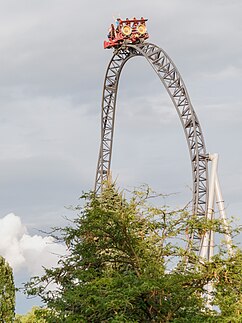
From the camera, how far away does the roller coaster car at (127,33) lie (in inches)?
1361

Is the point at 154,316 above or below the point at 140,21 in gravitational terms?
below

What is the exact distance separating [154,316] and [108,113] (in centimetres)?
2692

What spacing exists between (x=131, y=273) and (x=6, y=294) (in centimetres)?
1271

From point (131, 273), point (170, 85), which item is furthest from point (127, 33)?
point (131, 273)

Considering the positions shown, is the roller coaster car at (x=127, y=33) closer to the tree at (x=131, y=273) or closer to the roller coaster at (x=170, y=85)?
the roller coaster at (x=170, y=85)

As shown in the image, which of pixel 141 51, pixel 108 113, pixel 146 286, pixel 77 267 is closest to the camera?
pixel 146 286

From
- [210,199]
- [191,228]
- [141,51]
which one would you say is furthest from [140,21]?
[191,228]

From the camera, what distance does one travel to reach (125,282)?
13000mm

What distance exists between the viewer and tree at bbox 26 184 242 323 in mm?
12930

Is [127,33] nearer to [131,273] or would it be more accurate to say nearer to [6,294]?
[6,294]

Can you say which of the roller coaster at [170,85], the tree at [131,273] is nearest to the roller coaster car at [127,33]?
the roller coaster at [170,85]

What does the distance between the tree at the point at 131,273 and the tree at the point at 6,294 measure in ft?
33.8

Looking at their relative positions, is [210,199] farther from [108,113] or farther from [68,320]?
[68,320]

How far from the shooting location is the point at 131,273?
1341 cm
